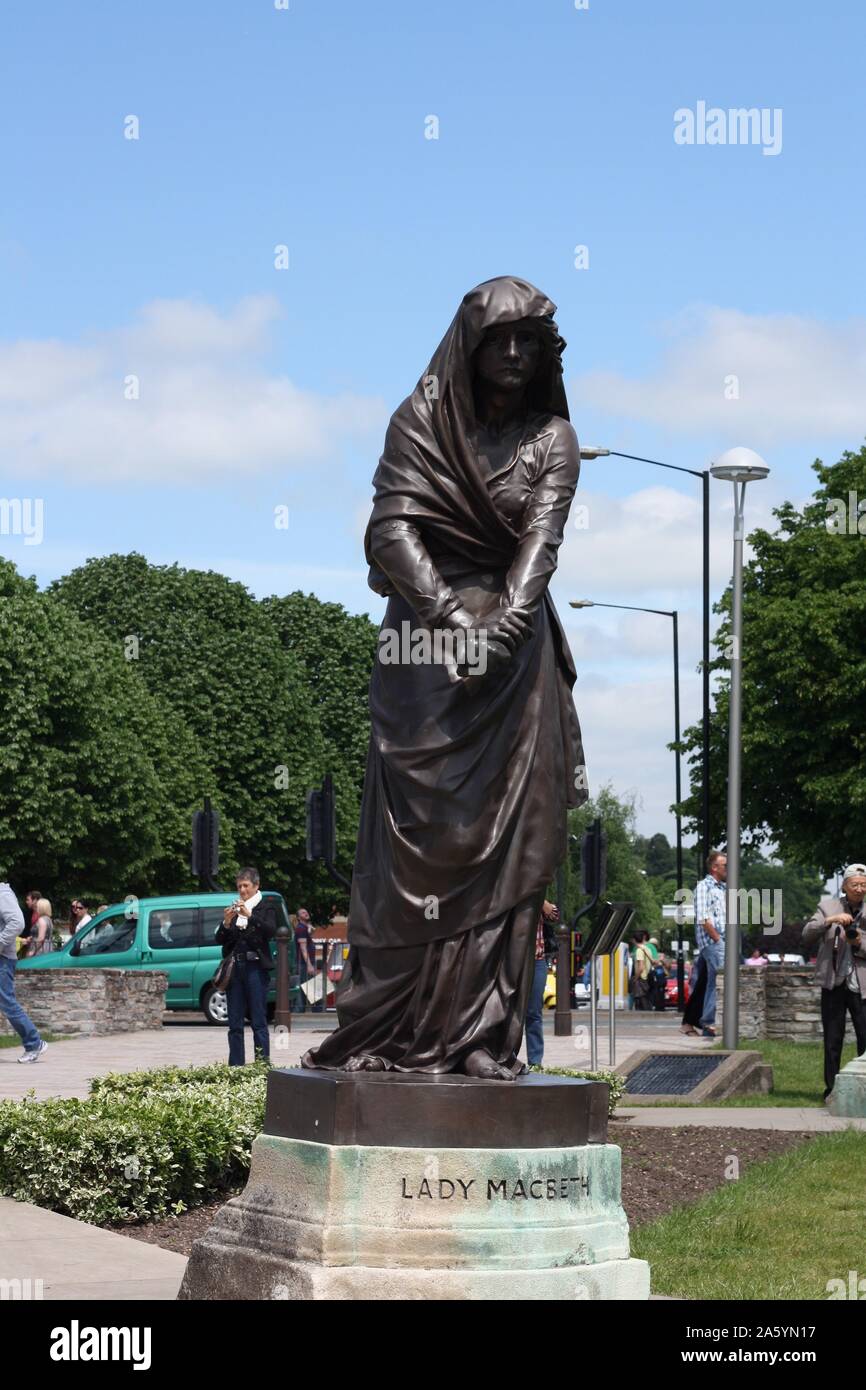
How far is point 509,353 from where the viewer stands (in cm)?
635

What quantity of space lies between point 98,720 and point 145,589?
9930 millimetres

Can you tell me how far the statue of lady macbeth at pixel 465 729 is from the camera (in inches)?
236

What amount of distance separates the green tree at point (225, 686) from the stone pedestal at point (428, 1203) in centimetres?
4772

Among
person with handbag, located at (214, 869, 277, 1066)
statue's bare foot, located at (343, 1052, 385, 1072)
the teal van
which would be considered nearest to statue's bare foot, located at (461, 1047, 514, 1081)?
statue's bare foot, located at (343, 1052, 385, 1072)

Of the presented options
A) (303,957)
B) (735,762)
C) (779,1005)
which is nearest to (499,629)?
(735,762)

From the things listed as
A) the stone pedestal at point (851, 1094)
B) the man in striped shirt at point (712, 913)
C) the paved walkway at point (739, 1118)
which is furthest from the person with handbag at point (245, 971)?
the man in striped shirt at point (712, 913)

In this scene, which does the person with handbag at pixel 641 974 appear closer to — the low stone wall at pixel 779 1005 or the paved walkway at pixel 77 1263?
the low stone wall at pixel 779 1005

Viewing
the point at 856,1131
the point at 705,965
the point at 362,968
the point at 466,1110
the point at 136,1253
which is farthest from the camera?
the point at 705,965

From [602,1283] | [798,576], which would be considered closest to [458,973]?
[602,1283]

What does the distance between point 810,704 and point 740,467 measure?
24.3 metres

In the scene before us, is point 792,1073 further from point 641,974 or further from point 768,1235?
point 641,974

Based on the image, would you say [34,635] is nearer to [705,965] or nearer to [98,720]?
[98,720]

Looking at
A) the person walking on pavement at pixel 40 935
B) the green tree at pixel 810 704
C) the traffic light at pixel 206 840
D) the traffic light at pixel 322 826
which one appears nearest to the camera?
the traffic light at pixel 322 826

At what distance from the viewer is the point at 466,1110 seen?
5.71 metres
